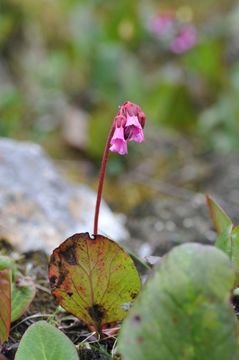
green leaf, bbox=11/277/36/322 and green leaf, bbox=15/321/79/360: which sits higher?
green leaf, bbox=11/277/36/322

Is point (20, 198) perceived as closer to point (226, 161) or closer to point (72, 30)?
point (226, 161)

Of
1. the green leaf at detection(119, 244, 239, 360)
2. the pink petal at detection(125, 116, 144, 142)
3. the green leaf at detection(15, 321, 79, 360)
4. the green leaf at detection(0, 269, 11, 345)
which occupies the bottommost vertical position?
the green leaf at detection(119, 244, 239, 360)

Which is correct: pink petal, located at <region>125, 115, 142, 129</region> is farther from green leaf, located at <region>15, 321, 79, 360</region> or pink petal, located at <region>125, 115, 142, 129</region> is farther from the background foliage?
the background foliage

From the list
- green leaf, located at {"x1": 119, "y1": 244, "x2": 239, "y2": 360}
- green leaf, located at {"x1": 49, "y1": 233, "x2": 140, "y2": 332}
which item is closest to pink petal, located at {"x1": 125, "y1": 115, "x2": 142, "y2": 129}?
green leaf, located at {"x1": 49, "y1": 233, "x2": 140, "y2": 332}

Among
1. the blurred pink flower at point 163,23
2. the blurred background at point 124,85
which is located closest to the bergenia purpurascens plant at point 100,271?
the blurred background at point 124,85

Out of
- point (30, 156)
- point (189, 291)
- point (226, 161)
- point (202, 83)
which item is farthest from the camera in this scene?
point (202, 83)

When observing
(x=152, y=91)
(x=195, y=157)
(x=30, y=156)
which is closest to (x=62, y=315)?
(x=30, y=156)

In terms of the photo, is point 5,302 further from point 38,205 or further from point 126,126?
point 38,205

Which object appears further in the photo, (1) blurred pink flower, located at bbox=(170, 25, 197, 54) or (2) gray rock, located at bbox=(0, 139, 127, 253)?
(1) blurred pink flower, located at bbox=(170, 25, 197, 54)

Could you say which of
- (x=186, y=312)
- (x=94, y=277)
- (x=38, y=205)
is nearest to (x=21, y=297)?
(x=94, y=277)
